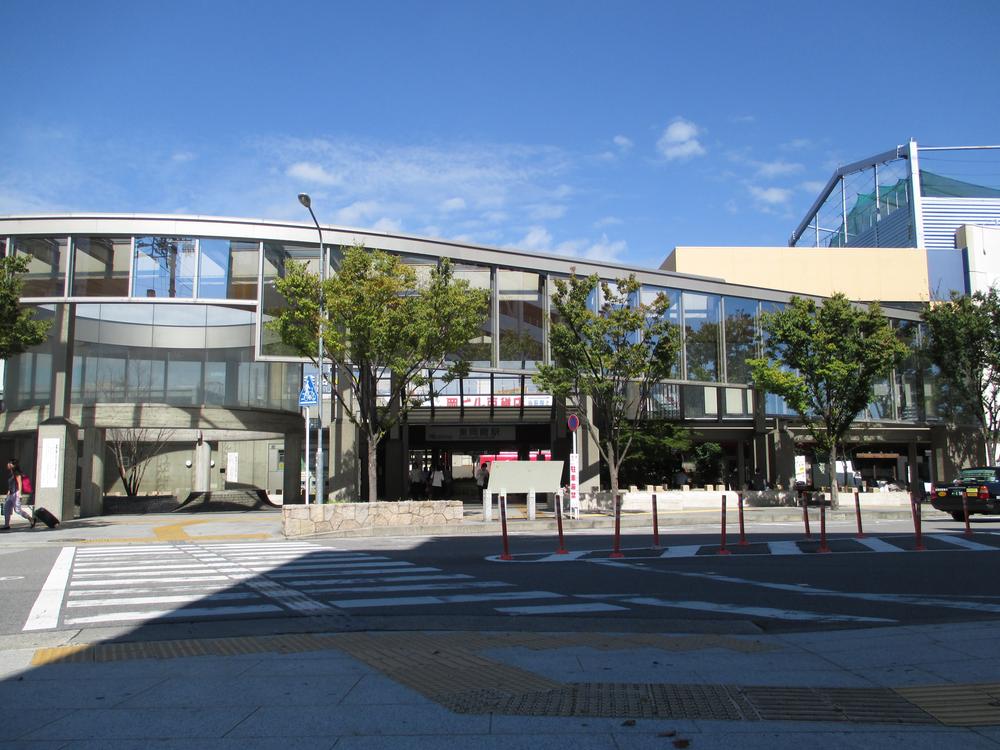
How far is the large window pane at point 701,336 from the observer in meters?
31.7

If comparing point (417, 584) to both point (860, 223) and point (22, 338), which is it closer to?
point (22, 338)

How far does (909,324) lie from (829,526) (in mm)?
20793

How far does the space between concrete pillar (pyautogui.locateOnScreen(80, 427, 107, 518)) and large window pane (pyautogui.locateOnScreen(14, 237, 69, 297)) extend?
197 inches

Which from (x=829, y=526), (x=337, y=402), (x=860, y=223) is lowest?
(x=829, y=526)

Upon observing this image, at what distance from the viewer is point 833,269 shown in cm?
4850

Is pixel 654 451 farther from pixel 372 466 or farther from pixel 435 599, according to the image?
pixel 435 599

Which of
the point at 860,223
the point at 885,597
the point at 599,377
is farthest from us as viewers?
the point at 860,223

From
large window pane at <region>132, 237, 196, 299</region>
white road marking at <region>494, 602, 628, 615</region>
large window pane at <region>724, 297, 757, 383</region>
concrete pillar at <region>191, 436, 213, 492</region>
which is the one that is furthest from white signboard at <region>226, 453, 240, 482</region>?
white road marking at <region>494, 602, 628, 615</region>

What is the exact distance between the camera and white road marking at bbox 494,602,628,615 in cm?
901

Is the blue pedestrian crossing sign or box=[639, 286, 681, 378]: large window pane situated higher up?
box=[639, 286, 681, 378]: large window pane

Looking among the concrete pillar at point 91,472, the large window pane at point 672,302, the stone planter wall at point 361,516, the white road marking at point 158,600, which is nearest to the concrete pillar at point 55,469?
the concrete pillar at point 91,472

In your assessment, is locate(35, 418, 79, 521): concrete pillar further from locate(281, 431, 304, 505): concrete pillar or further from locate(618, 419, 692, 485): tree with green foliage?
locate(618, 419, 692, 485): tree with green foliage

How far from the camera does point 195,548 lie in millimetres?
17203

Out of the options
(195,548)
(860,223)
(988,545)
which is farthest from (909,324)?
(195,548)
